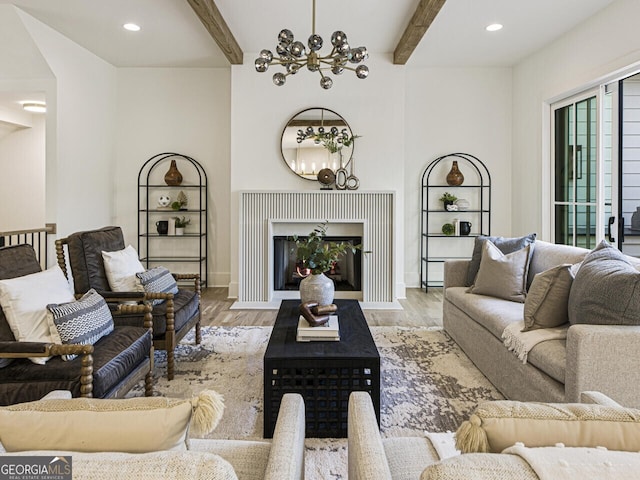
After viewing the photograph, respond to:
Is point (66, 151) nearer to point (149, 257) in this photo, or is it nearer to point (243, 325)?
point (149, 257)

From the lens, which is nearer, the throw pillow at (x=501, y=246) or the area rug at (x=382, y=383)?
the area rug at (x=382, y=383)

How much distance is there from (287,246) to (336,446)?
12.1ft

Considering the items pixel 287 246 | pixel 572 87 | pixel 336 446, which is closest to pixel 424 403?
pixel 336 446

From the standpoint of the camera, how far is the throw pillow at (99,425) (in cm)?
85

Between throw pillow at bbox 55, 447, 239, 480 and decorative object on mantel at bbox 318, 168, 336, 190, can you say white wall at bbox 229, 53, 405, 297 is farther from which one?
throw pillow at bbox 55, 447, 239, 480

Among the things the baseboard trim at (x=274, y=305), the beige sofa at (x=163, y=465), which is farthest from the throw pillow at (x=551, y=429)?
the baseboard trim at (x=274, y=305)

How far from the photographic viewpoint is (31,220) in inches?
281

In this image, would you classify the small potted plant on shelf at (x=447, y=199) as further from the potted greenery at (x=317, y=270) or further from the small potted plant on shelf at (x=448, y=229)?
the potted greenery at (x=317, y=270)

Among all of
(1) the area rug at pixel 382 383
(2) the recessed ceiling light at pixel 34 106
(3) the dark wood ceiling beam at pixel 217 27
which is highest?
(3) the dark wood ceiling beam at pixel 217 27

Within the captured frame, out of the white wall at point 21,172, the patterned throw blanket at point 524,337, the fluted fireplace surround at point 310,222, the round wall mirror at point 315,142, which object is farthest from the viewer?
the white wall at point 21,172

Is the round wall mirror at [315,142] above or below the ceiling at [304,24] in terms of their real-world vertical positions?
below

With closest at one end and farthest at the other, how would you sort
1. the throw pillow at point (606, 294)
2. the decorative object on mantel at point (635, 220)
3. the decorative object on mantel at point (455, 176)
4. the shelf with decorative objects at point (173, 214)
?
the throw pillow at point (606, 294) < the decorative object on mantel at point (635, 220) < the decorative object on mantel at point (455, 176) < the shelf with decorative objects at point (173, 214)

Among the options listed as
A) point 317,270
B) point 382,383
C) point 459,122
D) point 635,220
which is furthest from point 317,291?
point 459,122

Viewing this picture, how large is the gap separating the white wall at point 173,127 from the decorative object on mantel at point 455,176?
299 centimetres
